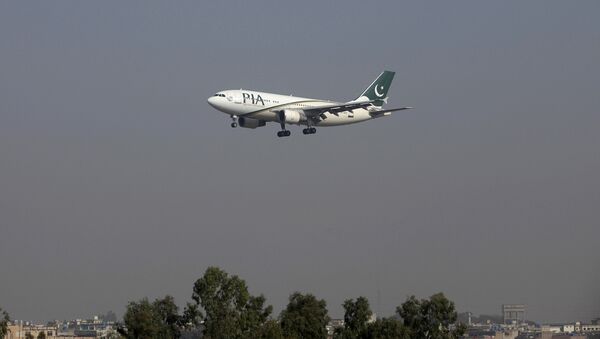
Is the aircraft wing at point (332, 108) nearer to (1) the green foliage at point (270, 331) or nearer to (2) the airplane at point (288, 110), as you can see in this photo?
(2) the airplane at point (288, 110)

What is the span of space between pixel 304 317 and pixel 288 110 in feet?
89.4

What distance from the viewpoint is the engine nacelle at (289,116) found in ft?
486

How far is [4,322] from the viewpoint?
402ft

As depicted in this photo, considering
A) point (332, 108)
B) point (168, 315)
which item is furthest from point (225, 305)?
point (332, 108)

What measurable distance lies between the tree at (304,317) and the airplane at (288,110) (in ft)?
75.2

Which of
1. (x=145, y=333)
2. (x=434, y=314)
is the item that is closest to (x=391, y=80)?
(x=434, y=314)

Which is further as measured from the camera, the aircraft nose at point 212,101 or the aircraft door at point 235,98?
the aircraft door at point 235,98

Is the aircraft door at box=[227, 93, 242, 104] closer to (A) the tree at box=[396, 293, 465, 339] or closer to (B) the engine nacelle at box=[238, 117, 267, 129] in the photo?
(B) the engine nacelle at box=[238, 117, 267, 129]

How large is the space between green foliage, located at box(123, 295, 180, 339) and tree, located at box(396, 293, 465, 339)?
27.6 m

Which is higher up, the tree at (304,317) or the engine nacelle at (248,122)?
the engine nacelle at (248,122)

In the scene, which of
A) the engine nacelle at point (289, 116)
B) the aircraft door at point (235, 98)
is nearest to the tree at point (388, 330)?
the engine nacelle at point (289, 116)

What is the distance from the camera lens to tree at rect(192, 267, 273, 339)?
133250 millimetres

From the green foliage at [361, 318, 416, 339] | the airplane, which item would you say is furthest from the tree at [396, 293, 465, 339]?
the airplane

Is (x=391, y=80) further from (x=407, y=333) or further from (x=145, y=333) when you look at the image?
(x=145, y=333)
